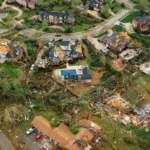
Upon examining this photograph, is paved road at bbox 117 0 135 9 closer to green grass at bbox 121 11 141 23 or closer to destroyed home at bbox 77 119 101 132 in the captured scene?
green grass at bbox 121 11 141 23

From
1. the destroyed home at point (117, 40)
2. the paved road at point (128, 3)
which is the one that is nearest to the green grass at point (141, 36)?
the destroyed home at point (117, 40)

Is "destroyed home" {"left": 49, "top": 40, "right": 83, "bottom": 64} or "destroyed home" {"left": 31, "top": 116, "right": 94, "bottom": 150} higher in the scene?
"destroyed home" {"left": 49, "top": 40, "right": 83, "bottom": 64}

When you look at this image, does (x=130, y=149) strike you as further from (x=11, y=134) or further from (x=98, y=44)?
(x=98, y=44)

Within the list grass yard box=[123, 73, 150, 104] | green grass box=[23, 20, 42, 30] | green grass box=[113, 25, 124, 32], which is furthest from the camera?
green grass box=[23, 20, 42, 30]

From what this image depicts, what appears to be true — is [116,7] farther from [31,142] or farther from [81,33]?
[31,142]

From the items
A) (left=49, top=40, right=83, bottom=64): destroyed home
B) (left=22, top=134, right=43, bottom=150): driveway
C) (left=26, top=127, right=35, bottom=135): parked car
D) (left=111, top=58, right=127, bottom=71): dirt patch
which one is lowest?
(left=22, top=134, right=43, bottom=150): driveway

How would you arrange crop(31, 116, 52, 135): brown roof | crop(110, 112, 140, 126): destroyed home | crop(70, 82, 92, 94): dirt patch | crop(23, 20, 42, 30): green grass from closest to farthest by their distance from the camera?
1. crop(31, 116, 52, 135): brown roof
2. crop(110, 112, 140, 126): destroyed home
3. crop(70, 82, 92, 94): dirt patch
4. crop(23, 20, 42, 30): green grass

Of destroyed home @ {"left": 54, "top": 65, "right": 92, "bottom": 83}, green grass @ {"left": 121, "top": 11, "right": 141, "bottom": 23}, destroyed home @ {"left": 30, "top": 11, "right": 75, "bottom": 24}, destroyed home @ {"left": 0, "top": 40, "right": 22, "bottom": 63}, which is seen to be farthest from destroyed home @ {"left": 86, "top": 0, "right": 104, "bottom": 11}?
destroyed home @ {"left": 54, "top": 65, "right": 92, "bottom": 83}

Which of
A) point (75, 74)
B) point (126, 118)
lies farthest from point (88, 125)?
point (75, 74)
